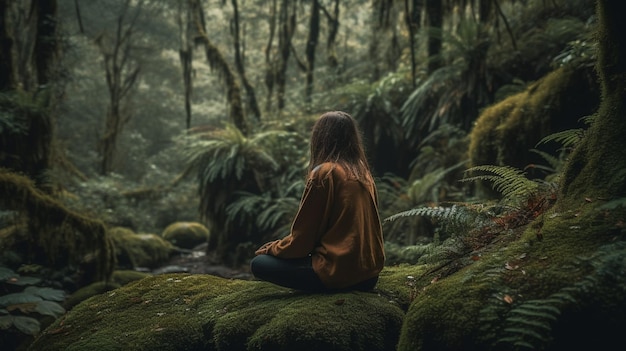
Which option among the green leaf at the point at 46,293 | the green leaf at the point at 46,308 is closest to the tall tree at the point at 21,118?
Answer: the green leaf at the point at 46,293

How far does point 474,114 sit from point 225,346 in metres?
6.29

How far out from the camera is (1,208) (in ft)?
20.3

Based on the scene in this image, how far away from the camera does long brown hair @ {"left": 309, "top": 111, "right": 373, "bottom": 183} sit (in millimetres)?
3311

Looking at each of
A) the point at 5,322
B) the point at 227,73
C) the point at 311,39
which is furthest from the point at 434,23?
the point at 5,322

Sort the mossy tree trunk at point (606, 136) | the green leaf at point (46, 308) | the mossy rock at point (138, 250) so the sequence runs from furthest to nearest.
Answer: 1. the mossy rock at point (138, 250)
2. the green leaf at point (46, 308)
3. the mossy tree trunk at point (606, 136)

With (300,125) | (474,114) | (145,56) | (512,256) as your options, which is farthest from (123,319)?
(145,56)

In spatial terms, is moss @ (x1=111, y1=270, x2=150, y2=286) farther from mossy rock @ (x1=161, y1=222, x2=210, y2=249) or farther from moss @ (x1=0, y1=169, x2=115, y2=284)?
mossy rock @ (x1=161, y1=222, x2=210, y2=249)

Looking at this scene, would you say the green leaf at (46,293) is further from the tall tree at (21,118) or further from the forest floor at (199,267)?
the forest floor at (199,267)

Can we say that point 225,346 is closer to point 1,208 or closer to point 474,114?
point 1,208

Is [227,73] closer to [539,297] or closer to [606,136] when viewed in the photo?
[606,136]

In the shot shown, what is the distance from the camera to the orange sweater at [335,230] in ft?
10.1

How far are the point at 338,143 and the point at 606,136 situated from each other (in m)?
1.65

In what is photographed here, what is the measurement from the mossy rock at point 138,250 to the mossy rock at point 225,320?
21.2ft

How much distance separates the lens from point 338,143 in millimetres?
3324
